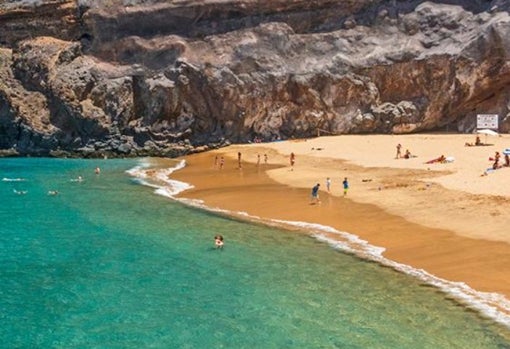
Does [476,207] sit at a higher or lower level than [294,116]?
lower

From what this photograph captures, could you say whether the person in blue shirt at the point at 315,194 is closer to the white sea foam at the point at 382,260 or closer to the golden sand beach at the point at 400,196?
the golden sand beach at the point at 400,196

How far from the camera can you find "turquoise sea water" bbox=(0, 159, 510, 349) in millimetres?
11133

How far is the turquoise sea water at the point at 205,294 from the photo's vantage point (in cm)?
1113

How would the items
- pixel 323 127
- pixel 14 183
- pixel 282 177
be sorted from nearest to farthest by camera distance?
1. pixel 282 177
2. pixel 14 183
3. pixel 323 127

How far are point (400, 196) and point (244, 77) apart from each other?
36253 mm

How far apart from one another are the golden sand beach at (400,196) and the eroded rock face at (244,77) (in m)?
9.65

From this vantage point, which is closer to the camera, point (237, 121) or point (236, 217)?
point (236, 217)

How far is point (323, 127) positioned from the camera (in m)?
58.2

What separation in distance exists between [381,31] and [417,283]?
49.8 meters

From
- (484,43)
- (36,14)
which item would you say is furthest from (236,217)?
(36,14)

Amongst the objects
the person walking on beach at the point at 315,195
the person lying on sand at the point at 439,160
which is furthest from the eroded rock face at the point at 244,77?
the person walking on beach at the point at 315,195

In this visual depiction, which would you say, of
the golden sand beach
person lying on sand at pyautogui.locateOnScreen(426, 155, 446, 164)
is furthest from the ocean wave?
person lying on sand at pyautogui.locateOnScreen(426, 155, 446, 164)

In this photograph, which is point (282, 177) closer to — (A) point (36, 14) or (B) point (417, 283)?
(B) point (417, 283)

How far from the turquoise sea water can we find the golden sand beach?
187cm
